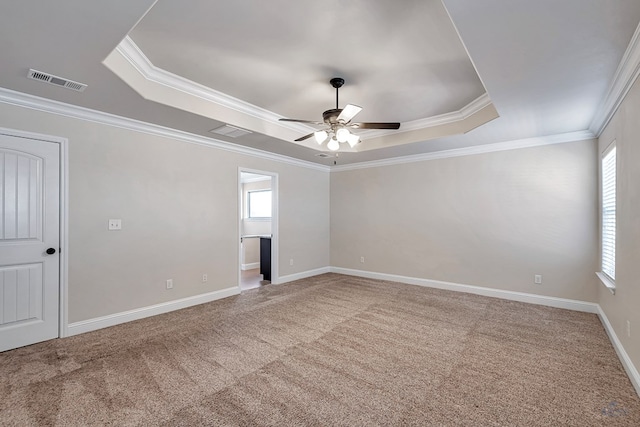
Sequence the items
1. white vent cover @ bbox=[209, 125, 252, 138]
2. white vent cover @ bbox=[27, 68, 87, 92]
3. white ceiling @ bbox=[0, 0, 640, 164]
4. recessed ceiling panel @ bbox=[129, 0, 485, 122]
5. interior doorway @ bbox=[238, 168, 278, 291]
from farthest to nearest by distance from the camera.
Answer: interior doorway @ bbox=[238, 168, 278, 291] → white vent cover @ bbox=[209, 125, 252, 138] → white vent cover @ bbox=[27, 68, 87, 92] → recessed ceiling panel @ bbox=[129, 0, 485, 122] → white ceiling @ bbox=[0, 0, 640, 164]

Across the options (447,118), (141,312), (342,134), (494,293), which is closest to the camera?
(342,134)

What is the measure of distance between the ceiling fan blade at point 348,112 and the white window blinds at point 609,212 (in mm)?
2777

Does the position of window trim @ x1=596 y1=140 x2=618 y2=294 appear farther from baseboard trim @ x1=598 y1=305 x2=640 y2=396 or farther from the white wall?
the white wall

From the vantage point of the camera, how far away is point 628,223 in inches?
102

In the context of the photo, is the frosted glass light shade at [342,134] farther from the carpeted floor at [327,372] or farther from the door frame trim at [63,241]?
the door frame trim at [63,241]

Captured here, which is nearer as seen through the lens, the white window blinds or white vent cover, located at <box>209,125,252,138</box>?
the white window blinds

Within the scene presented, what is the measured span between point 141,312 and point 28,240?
4.67 ft

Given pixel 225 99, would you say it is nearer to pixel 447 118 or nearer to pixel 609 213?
pixel 447 118

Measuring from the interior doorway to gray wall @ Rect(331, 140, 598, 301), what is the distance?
173 centimetres

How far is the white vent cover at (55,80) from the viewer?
2531mm


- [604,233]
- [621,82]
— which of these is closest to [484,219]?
[604,233]

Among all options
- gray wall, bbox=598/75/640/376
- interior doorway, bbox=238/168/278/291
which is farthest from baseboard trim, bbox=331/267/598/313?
interior doorway, bbox=238/168/278/291

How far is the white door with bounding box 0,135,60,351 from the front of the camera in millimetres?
2922

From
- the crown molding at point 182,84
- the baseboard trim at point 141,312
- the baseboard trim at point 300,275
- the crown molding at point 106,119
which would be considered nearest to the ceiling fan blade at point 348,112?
the crown molding at point 182,84
